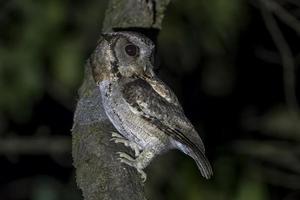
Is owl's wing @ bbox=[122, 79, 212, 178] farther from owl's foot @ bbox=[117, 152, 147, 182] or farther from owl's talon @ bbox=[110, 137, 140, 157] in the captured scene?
owl's foot @ bbox=[117, 152, 147, 182]

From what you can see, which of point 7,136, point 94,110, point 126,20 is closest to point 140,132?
point 94,110

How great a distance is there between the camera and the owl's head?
390 cm


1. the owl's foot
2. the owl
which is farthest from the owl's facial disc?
the owl's foot

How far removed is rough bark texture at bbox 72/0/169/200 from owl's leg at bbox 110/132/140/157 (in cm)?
3

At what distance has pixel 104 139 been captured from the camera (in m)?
3.67

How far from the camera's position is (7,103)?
5969 mm

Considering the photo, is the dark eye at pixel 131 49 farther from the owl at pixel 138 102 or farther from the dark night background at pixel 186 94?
the dark night background at pixel 186 94

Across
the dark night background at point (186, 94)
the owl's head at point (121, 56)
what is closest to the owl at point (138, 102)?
the owl's head at point (121, 56)

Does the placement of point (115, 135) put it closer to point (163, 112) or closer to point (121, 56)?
point (163, 112)

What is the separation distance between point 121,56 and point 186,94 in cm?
278

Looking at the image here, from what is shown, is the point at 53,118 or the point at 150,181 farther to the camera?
the point at 53,118

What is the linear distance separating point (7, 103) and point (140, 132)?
219 centimetres

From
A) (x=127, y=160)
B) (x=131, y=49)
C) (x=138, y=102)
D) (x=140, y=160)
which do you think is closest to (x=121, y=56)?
(x=131, y=49)

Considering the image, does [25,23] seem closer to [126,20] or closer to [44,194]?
[44,194]
